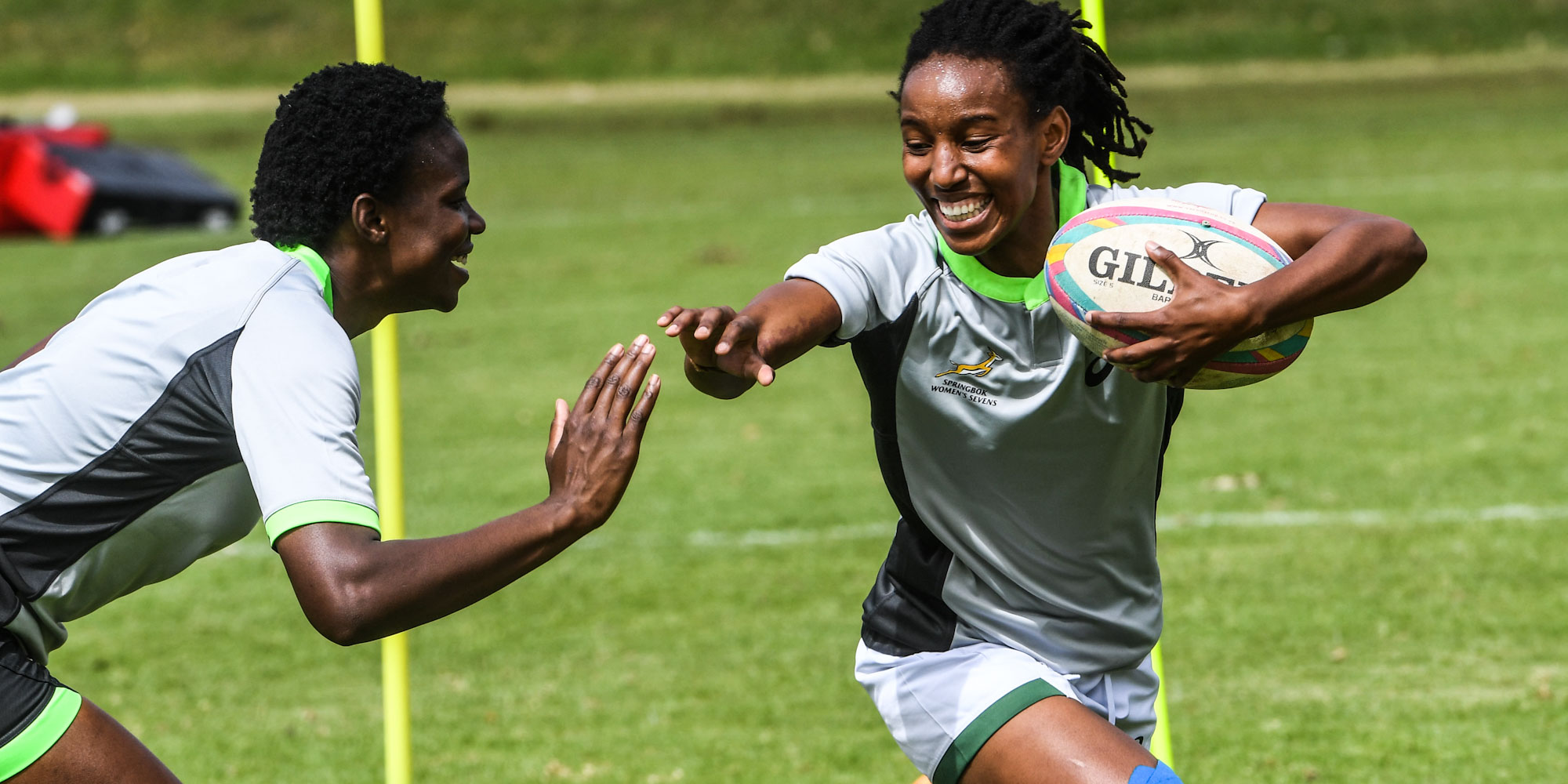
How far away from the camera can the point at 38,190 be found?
68.9 feet

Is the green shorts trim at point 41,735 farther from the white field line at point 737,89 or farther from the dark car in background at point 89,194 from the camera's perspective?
the white field line at point 737,89

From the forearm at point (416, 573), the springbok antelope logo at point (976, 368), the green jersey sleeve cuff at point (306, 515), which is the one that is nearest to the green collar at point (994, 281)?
the springbok antelope logo at point (976, 368)

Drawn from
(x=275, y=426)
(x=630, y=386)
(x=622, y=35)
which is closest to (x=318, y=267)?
(x=275, y=426)

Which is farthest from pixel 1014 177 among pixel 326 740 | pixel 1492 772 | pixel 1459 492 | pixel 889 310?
pixel 1459 492

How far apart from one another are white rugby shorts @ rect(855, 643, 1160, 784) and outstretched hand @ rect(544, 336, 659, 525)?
100 cm

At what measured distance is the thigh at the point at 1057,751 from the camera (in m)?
3.21

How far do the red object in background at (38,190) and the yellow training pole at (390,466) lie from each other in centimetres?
1816

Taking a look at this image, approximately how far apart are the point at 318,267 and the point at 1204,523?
18.9 feet

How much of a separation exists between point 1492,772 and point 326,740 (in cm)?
392

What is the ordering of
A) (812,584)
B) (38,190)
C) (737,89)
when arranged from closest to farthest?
(812,584)
(38,190)
(737,89)

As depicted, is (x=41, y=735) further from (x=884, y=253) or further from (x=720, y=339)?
(x=884, y=253)

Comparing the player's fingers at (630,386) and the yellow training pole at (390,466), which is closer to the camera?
the player's fingers at (630,386)

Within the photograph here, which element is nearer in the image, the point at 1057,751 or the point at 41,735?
the point at 41,735

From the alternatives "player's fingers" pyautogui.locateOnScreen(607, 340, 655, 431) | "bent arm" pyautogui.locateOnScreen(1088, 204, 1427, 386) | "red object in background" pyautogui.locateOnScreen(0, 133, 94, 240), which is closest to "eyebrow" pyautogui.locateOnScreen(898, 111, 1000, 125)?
"bent arm" pyautogui.locateOnScreen(1088, 204, 1427, 386)
